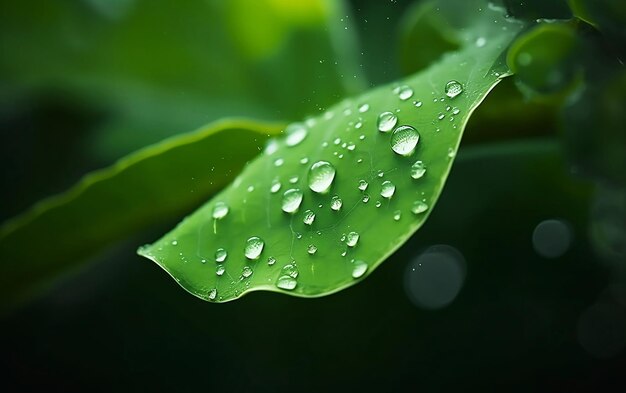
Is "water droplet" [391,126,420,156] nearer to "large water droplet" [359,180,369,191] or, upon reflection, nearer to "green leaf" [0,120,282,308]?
"large water droplet" [359,180,369,191]

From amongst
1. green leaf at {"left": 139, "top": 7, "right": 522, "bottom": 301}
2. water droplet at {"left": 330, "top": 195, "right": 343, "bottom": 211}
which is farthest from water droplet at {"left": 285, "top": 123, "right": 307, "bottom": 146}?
water droplet at {"left": 330, "top": 195, "right": 343, "bottom": 211}

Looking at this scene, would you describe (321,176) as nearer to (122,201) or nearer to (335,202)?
(335,202)

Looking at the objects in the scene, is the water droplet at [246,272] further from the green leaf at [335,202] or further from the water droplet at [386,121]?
the water droplet at [386,121]

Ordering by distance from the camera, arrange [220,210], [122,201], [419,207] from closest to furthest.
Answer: [419,207] < [220,210] < [122,201]

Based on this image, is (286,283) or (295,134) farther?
(295,134)

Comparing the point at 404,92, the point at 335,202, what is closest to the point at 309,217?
the point at 335,202

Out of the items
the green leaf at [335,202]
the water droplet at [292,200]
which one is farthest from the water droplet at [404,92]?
the water droplet at [292,200]

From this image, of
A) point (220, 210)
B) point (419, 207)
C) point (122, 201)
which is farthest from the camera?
point (122, 201)
